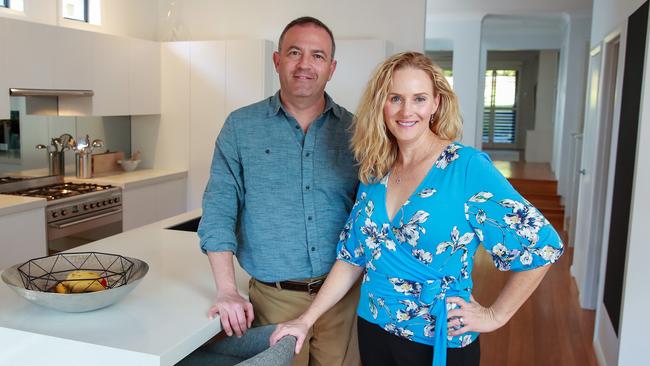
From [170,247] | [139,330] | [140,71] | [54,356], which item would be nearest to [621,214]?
[170,247]

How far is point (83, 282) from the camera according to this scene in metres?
1.78

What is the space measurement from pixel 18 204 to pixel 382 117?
2.84 meters

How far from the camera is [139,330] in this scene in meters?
1.66

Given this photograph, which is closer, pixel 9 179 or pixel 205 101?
pixel 9 179

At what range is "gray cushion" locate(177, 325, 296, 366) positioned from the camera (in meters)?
1.47

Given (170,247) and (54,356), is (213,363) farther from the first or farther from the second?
(170,247)

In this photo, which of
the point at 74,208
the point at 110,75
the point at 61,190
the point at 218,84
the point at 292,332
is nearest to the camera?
the point at 292,332

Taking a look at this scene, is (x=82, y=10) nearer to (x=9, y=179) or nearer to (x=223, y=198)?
(x=9, y=179)

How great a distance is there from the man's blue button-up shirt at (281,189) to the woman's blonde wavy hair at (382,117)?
0.89 feet

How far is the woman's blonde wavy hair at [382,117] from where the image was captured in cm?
158

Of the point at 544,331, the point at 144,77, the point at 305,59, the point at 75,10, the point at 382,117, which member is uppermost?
the point at 75,10

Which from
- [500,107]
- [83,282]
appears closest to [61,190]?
[83,282]

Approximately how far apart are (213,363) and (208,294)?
0.73 ft

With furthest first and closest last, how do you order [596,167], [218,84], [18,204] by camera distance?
1. [218,84]
2. [596,167]
3. [18,204]
